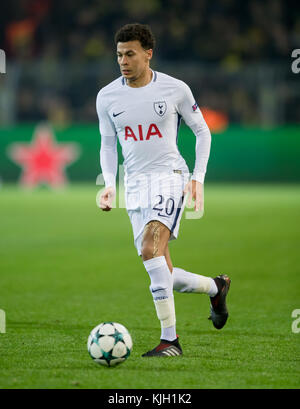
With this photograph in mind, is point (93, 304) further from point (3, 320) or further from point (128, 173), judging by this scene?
point (128, 173)

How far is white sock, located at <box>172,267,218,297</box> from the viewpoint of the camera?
6.38 meters

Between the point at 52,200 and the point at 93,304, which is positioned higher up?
the point at 52,200

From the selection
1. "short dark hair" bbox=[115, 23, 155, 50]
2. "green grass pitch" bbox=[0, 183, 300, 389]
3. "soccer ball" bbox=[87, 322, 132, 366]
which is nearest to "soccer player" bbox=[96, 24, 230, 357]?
"short dark hair" bbox=[115, 23, 155, 50]

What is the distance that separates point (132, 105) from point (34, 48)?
92.3ft

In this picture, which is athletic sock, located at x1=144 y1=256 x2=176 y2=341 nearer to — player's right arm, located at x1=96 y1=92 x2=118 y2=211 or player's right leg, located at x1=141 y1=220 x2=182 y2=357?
player's right leg, located at x1=141 y1=220 x2=182 y2=357

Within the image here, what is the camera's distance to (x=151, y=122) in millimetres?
6098

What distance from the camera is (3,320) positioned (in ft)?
23.4

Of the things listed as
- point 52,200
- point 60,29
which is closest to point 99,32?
point 60,29

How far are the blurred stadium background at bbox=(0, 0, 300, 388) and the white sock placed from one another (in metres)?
0.38

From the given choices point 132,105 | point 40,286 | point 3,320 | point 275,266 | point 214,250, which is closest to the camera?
point 132,105

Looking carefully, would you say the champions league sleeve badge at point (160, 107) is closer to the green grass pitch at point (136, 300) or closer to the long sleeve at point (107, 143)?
the long sleeve at point (107, 143)

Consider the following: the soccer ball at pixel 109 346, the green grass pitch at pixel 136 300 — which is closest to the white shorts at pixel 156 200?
the soccer ball at pixel 109 346

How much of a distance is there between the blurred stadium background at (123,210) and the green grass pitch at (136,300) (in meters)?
0.02

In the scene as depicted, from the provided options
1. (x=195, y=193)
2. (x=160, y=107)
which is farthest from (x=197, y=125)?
(x=195, y=193)
